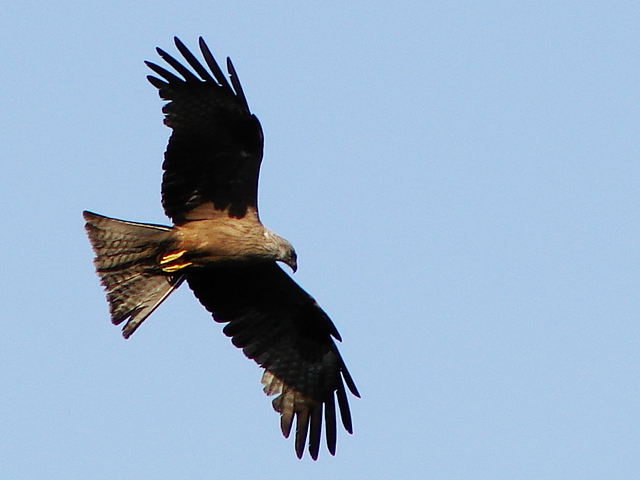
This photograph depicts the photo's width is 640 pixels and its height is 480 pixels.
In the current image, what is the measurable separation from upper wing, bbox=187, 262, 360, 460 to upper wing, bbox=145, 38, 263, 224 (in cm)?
112

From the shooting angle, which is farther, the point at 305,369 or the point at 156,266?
the point at 305,369

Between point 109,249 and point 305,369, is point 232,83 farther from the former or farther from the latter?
point 305,369

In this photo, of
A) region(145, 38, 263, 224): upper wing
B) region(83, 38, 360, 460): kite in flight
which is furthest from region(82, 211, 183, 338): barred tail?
region(145, 38, 263, 224): upper wing

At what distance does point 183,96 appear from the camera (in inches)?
393

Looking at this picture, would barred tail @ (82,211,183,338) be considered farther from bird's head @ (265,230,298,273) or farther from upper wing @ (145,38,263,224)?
bird's head @ (265,230,298,273)

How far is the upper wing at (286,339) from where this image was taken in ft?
36.2

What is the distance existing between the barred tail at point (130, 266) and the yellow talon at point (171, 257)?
0.05 m

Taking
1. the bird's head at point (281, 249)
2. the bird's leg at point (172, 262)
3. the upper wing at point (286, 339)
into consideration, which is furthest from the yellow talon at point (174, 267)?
the bird's head at point (281, 249)

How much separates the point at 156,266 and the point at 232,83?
67.9 inches

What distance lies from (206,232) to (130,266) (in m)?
0.74

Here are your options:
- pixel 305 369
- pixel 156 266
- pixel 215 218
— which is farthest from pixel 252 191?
pixel 305 369

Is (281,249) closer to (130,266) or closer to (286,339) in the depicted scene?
(130,266)

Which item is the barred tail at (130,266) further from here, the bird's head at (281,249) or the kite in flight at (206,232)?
the bird's head at (281,249)

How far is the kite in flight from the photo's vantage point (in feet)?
32.8
